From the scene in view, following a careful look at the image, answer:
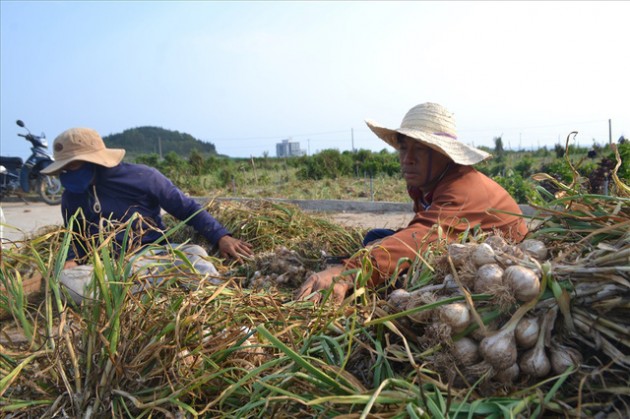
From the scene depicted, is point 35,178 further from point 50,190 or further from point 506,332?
point 506,332

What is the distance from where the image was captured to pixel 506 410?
90 cm

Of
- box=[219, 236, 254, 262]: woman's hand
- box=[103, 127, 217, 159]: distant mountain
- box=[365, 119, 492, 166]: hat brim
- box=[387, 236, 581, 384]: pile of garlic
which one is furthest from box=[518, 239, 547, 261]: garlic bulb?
box=[103, 127, 217, 159]: distant mountain

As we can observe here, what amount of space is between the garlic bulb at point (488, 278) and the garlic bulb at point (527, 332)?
0.10 meters

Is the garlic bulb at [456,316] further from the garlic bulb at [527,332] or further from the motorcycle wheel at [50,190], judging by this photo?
the motorcycle wheel at [50,190]

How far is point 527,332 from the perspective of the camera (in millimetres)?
982

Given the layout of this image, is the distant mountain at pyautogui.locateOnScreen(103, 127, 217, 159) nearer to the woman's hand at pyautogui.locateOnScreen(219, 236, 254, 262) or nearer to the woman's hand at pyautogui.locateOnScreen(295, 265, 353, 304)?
the woman's hand at pyautogui.locateOnScreen(219, 236, 254, 262)

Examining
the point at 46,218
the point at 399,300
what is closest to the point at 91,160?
the point at 399,300

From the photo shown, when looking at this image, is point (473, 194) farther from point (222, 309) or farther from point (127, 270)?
point (127, 270)

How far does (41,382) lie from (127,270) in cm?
36

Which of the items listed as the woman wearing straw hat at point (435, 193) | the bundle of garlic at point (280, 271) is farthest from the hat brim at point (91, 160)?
the woman wearing straw hat at point (435, 193)

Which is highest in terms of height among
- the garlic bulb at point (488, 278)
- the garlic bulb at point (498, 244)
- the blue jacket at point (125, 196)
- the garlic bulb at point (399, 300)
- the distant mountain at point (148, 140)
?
the distant mountain at point (148, 140)

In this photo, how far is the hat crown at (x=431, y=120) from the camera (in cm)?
242

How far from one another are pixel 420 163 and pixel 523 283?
1.47 m

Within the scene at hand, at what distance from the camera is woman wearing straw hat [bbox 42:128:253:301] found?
3061 mm
